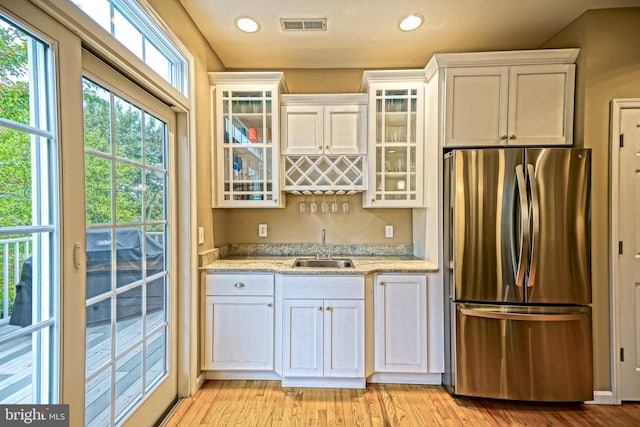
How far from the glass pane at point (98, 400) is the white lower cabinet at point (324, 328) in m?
1.11

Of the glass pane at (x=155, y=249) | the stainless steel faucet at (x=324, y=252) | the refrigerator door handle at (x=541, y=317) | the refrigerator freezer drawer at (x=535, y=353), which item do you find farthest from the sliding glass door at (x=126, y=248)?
the refrigerator door handle at (x=541, y=317)

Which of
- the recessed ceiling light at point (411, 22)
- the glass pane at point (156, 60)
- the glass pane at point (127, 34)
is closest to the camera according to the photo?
the glass pane at point (127, 34)

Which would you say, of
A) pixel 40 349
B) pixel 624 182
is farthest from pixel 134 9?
pixel 624 182

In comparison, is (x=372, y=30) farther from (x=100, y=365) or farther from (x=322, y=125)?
(x=100, y=365)

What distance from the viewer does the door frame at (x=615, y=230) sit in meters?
2.11

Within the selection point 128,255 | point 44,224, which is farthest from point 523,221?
point 44,224

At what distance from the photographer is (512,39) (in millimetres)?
2523

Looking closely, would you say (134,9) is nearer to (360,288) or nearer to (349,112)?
(349,112)

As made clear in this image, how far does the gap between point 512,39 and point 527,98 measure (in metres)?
0.68

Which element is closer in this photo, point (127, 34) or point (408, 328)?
point (127, 34)

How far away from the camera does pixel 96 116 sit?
1.41 meters

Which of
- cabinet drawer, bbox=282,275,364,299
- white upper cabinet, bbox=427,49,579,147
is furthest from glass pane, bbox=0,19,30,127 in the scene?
white upper cabinet, bbox=427,49,579,147

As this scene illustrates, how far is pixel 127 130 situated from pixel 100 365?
118 cm

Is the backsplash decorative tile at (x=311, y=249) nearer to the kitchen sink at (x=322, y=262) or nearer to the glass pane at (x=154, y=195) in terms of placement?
the kitchen sink at (x=322, y=262)
